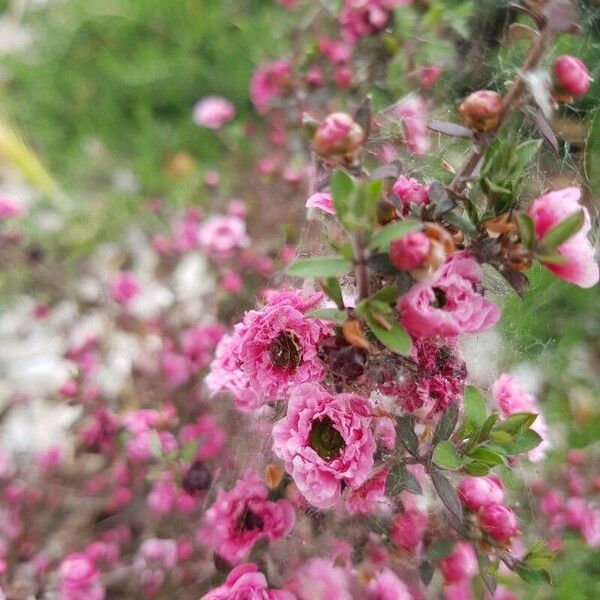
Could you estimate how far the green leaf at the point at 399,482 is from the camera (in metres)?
0.60

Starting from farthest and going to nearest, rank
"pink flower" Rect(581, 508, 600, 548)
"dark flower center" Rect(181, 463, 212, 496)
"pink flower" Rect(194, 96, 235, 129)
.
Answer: "pink flower" Rect(194, 96, 235, 129), "pink flower" Rect(581, 508, 600, 548), "dark flower center" Rect(181, 463, 212, 496)

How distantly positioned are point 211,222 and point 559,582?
116 centimetres

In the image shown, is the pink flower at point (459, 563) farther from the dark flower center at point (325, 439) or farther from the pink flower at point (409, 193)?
the pink flower at point (409, 193)

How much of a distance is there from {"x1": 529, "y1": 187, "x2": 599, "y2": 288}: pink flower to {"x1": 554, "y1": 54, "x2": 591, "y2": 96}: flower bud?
0.34 ft

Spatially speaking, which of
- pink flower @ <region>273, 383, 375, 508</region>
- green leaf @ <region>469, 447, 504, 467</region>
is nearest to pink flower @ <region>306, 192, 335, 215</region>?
pink flower @ <region>273, 383, 375, 508</region>

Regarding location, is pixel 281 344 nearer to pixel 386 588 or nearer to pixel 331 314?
pixel 331 314

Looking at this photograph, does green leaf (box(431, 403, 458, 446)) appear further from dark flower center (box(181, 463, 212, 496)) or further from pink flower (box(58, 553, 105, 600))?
pink flower (box(58, 553, 105, 600))

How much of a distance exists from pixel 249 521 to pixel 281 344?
0.24 meters

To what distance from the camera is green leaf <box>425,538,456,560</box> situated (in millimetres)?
678

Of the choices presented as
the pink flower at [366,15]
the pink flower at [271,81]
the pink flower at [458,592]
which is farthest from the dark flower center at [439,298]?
the pink flower at [271,81]

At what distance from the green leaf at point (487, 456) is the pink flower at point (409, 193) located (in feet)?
0.78

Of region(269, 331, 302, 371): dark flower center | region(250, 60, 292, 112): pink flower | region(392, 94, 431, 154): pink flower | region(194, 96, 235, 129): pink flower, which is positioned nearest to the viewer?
region(269, 331, 302, 371): dark flower center

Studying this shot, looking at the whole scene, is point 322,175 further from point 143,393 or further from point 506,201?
point 143,393

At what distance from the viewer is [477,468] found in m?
0.59
